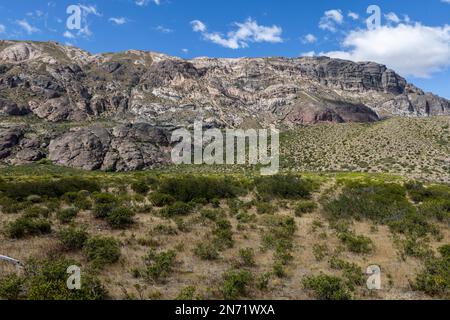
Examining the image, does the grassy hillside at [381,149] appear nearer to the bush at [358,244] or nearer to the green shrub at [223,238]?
the bush at [358,244]

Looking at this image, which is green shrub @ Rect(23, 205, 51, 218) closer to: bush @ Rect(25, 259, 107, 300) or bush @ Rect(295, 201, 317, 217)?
bush @ Rect(25, 259, 107, 300)

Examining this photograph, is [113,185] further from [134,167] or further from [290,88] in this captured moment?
[290,88]

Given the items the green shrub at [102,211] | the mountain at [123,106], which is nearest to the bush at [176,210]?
the green shrub at [102,211]

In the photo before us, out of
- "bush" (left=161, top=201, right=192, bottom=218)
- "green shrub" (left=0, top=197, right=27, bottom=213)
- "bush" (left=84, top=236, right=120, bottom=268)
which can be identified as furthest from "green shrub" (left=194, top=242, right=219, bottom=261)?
"green shrub" (left=0, top=197, right=27, bottom=213)

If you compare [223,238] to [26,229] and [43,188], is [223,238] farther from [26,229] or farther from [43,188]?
[43,188]

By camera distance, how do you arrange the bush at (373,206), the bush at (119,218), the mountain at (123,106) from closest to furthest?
the bush at (119,218) < the bush at (373,206) < the mountain at (123,106)

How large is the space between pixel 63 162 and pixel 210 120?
189ft

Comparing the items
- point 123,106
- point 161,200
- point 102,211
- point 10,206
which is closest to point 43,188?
point 10,206

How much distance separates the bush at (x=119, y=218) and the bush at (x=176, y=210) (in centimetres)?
273

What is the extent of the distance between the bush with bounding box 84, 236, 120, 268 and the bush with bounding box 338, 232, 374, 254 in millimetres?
10605

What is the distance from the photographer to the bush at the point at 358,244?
1638 cm

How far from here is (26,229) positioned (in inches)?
658

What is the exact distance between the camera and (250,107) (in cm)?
17100

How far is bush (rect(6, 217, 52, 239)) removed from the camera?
1631cm
